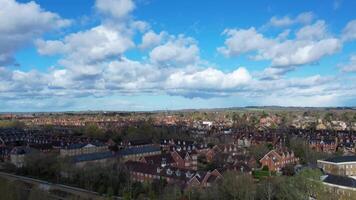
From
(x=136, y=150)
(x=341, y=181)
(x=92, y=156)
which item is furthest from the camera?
(x=136, y=150)

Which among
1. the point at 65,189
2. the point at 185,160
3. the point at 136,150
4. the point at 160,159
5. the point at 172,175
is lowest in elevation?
the point at 65,189

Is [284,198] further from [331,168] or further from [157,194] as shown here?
[331,168]

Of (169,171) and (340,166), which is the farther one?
(340,166)

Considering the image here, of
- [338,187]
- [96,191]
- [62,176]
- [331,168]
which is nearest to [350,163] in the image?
[331,168]

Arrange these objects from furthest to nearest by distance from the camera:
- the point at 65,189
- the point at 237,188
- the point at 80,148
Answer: the point at 80,148 → the point at 65,189 → the point at 237,188

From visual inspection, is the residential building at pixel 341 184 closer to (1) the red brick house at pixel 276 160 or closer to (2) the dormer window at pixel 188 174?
(2) the dormer window at pixel 188 174

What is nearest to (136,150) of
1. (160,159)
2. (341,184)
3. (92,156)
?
(92,156)

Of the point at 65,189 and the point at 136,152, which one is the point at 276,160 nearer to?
the point at 136,152

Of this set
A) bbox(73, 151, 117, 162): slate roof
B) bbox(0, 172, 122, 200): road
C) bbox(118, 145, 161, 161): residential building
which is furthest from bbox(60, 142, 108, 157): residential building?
bbox(0, 172, 122, 200): road
